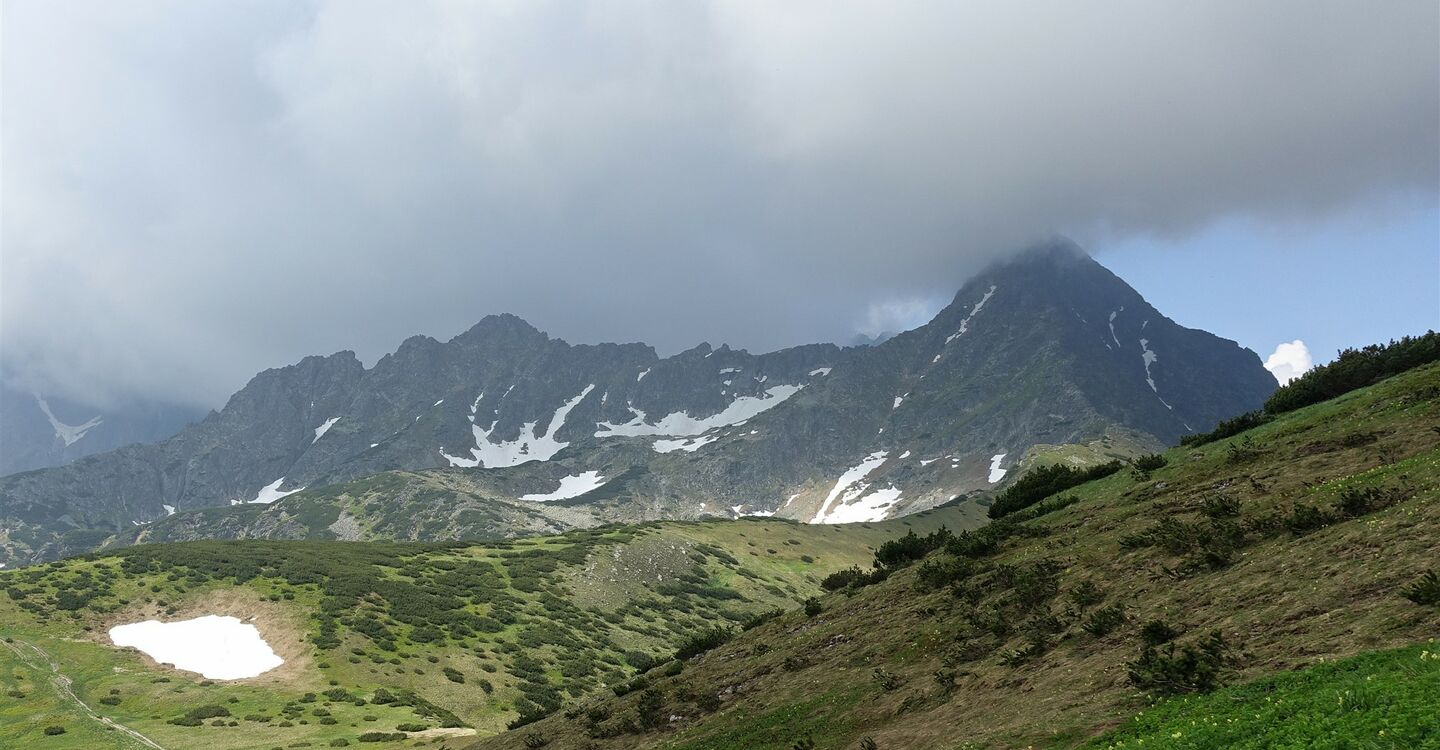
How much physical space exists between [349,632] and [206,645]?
11.3 metres

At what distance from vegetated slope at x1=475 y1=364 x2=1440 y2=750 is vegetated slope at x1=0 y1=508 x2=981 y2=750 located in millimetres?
17952

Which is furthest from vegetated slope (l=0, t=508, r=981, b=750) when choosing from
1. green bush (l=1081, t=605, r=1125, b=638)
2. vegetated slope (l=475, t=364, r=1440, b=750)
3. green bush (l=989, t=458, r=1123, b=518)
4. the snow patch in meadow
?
green bush (l=1081, t=605, r=1125, b=638)

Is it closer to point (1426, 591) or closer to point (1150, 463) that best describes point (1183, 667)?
point (1426, 591)

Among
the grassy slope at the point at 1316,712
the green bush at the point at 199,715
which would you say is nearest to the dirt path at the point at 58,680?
the green bush at the point at 199,715

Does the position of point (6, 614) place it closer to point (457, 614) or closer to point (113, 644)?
point (113, 644)

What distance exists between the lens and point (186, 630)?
6675 centimetres

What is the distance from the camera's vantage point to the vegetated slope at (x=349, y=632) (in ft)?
155

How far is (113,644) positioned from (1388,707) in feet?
273

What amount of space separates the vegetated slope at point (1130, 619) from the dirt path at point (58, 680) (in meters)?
24.9

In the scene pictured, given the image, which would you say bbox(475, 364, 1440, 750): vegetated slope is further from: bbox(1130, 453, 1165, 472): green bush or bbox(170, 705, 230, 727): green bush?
bbox(170, 705, 230, 727): green bush

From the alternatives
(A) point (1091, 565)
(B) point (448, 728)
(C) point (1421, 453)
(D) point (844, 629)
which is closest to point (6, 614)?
(B) point (448, 728)

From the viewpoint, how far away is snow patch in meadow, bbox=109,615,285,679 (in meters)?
59.7

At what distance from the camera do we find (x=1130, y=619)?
19156 mm

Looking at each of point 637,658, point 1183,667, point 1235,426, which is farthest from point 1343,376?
point 637,658
